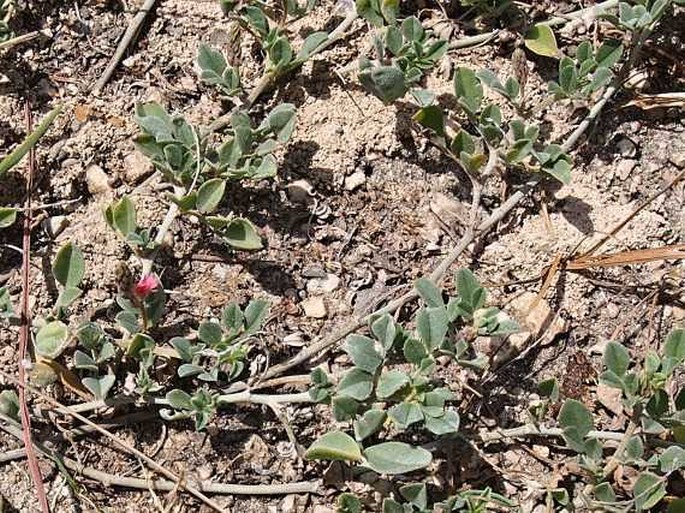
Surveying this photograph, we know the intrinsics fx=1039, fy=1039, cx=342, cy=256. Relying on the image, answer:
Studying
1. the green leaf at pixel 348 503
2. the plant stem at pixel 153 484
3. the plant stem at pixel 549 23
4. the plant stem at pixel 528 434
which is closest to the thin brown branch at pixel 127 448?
the plant stem at pixel 153 484

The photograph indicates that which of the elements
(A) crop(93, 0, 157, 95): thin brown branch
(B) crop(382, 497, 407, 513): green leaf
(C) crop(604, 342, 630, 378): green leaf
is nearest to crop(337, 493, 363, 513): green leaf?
(B) crop(382, 497, 407, 513): green leaf

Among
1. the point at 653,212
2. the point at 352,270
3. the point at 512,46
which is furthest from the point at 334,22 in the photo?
the point at 653,212

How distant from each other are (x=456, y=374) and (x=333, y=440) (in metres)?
0.37

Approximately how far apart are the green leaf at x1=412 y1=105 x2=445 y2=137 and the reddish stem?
91cm

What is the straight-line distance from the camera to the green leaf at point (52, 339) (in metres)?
2.18


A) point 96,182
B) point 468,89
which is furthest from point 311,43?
point 96,182

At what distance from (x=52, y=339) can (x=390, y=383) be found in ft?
2.35

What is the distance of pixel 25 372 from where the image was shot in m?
2.24

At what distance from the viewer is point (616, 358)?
218 cm

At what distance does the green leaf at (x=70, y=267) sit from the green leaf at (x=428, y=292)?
2.38ft

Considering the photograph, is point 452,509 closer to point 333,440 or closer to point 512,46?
point 333,440

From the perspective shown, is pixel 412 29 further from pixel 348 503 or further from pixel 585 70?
pixel 348 503

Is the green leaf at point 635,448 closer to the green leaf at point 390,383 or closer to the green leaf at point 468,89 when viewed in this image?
the green leaf at point 390,383

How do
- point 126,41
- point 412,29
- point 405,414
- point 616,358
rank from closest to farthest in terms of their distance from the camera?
point 405,414 → point 616,358 → point 412,29 → point 126,41
